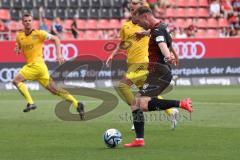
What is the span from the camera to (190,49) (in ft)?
104

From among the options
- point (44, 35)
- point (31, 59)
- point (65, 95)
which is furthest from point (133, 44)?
point (31, 59)

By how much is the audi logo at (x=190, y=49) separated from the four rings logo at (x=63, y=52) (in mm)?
4435

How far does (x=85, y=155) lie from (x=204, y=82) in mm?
20994

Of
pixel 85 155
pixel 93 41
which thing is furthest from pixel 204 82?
pixel 85 155

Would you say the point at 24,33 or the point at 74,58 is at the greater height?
the point at 24,33

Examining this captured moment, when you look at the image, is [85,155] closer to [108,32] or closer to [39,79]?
[39,79]

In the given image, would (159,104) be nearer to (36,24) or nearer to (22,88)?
(22,88)

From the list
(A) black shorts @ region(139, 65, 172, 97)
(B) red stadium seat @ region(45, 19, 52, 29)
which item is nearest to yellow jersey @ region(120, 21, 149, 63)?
(A) black shorts @ region(139, 65, 172, 97)

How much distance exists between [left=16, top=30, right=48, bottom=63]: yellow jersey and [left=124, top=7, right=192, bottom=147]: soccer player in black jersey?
19.8 feet

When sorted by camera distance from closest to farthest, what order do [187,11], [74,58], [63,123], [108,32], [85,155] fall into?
[85,155] → [63,123] → [74,58] → [108,32] → [187,11]

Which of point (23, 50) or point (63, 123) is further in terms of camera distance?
point (23, 50)

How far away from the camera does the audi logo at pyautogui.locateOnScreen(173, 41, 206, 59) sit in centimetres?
3161

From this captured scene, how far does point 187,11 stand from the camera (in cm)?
3903

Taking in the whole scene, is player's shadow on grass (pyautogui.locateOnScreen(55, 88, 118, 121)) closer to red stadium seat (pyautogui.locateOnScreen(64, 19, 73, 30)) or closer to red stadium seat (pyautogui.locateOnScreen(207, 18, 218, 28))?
red stadium seat (pyautogui.locateOnScreen(64, 19, 73, 30))
